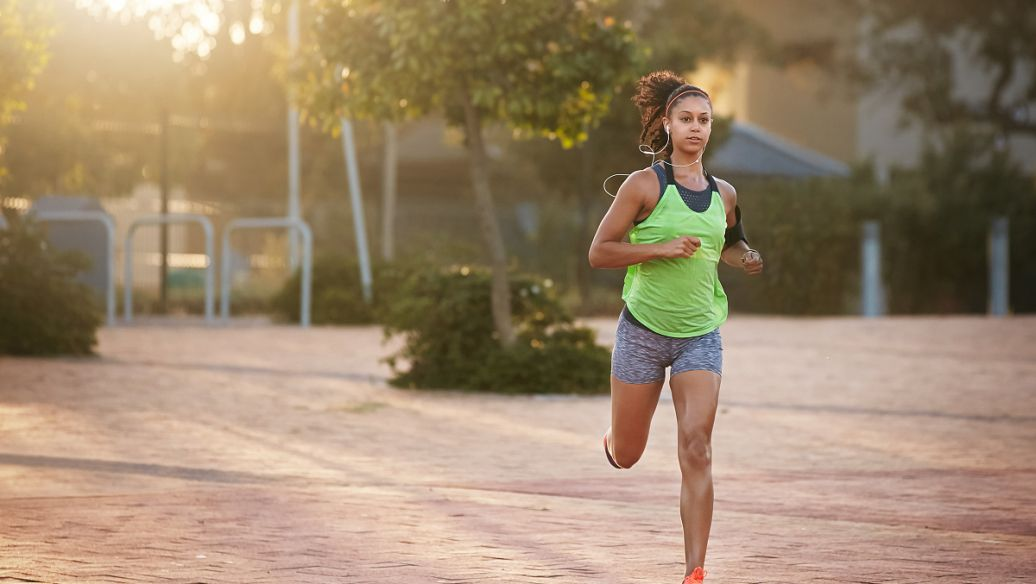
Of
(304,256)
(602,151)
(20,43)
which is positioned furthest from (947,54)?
(20,43)

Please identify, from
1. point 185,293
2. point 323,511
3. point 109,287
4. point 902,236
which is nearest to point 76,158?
point 185,293

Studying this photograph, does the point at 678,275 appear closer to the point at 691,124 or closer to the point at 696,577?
the point at 691,124

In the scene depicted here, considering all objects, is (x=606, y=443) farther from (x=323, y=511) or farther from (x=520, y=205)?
(x=520, y=205)

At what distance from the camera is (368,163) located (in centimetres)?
3734

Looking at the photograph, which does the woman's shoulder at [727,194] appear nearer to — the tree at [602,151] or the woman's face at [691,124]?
the woman's face at [691,124]

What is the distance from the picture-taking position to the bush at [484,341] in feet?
42.1

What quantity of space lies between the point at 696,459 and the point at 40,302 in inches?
472

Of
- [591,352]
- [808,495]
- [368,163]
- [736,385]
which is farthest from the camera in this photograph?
[368,163]

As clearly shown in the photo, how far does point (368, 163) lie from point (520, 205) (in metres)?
4.63

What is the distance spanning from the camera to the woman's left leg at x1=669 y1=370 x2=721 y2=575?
5.23m

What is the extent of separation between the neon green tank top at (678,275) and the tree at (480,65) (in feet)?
22.2

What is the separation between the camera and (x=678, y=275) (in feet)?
18.1

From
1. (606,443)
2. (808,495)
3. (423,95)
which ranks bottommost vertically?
(808,495)

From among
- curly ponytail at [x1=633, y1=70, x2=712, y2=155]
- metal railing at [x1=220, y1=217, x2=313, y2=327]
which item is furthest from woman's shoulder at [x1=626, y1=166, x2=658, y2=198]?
metal railing at [x1=220, y1=217, x2=313, y2=327]
